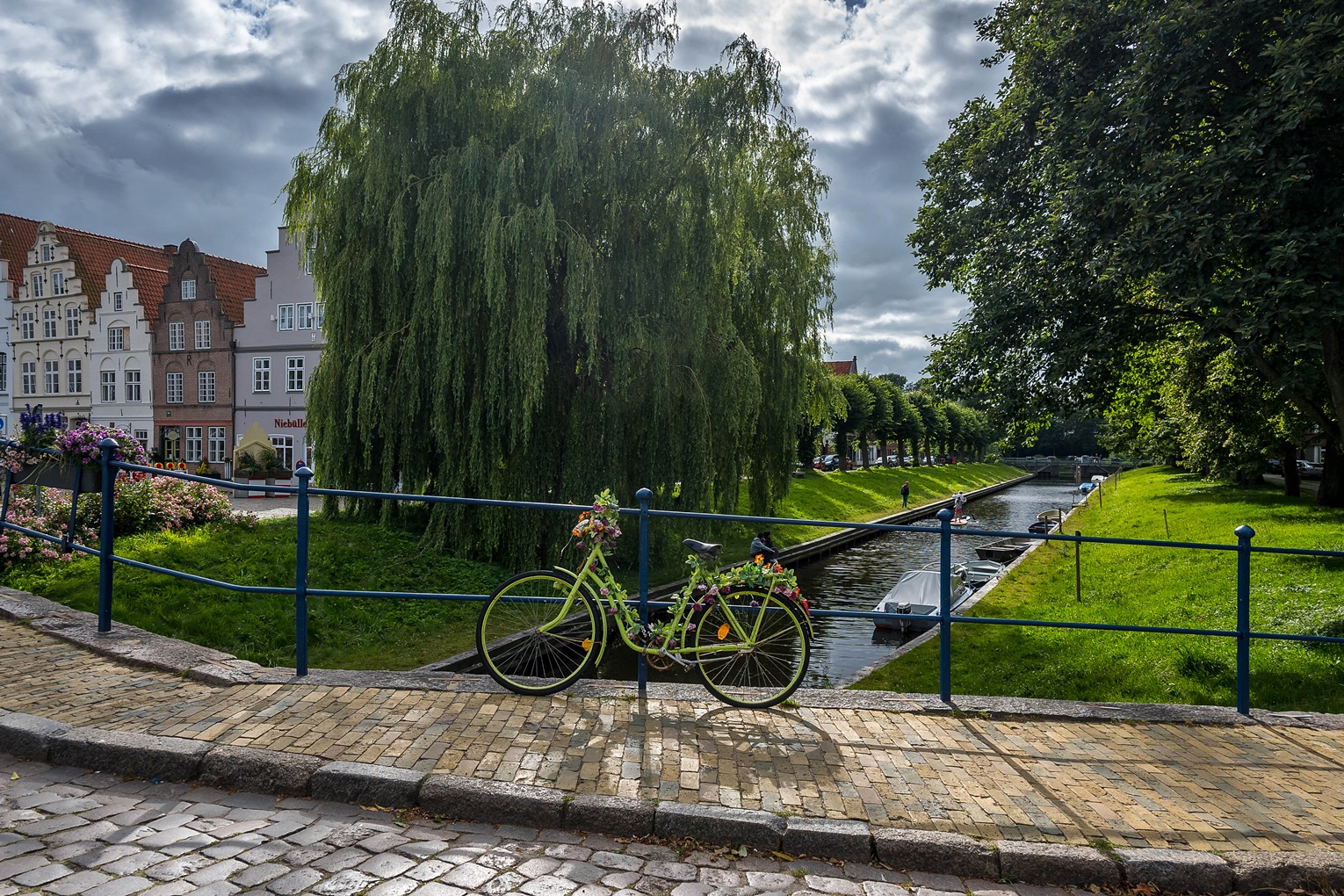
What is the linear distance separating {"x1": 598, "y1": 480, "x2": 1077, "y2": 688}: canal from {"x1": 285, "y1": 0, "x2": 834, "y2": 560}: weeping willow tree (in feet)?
11.2

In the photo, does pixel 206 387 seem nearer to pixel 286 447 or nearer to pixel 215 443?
pixel 215 443

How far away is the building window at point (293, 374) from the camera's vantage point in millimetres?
39000

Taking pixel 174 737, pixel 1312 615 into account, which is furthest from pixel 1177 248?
pixel 174 737

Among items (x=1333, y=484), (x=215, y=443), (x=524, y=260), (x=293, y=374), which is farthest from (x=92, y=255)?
(x=1333, y=484)

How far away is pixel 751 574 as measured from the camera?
5.43 metres

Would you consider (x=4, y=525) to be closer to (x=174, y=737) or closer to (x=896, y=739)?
(x=174, y=737)

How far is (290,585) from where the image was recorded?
1108cm

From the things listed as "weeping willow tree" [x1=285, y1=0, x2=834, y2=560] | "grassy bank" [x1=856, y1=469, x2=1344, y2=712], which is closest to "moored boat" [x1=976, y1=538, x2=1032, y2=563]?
"grassy bank" [x1=856, y1=469, x2=1344, y2=712]

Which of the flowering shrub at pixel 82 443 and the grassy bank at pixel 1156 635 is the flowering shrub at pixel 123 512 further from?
the grassy bank at pixel 1156 635

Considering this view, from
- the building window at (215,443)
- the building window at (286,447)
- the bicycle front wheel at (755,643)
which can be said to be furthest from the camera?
the building window at (215,443)

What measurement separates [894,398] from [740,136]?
55.3 metres

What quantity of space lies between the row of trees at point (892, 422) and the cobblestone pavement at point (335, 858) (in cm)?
3025

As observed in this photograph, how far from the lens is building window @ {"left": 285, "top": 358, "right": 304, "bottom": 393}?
39.0 meters

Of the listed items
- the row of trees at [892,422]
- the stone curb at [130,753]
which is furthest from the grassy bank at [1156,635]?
the row of trees at [892,422]
